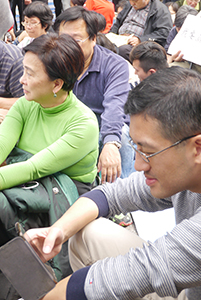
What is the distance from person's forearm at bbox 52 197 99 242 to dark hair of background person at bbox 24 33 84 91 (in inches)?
27.0

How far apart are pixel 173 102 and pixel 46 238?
631 mm

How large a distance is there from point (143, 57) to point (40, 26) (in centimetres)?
143

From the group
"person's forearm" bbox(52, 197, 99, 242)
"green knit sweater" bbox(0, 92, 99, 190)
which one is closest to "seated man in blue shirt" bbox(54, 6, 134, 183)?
"green knit sweater" bbox(0, 92, 99, 190)

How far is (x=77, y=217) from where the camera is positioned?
125 centimetres

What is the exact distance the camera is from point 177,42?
3119 mm

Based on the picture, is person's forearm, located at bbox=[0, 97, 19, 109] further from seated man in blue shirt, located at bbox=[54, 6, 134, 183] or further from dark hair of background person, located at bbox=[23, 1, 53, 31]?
dark hair of background person, located at bbox=[23, 1, 53, 31]

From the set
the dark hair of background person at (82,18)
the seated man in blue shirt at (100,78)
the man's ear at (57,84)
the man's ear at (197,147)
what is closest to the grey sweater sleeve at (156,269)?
the man's ear at (197,147)

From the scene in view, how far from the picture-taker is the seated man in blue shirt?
2.17 meters

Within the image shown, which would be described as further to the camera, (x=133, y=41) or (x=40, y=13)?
(x=133, y=41)

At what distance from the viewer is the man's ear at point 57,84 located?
5.50 ft

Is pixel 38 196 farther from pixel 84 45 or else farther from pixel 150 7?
pixel 150 7

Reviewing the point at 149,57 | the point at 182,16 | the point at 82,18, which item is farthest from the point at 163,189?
the point at 182,16

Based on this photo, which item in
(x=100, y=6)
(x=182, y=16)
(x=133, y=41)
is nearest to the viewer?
(x=133, y=41)

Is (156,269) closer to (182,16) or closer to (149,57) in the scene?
(149,57)
